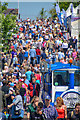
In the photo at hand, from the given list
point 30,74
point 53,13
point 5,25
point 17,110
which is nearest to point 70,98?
point 17,110

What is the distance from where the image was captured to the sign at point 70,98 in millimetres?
11625

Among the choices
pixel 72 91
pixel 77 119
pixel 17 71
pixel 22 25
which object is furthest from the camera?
pixel 22 25

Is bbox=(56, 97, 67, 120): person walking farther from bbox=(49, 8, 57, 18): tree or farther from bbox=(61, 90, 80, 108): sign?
bbox=(49, 8, 57, 18): tree

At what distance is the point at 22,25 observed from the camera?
108 ft

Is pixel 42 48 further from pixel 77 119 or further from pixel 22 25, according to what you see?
pixel 77 119

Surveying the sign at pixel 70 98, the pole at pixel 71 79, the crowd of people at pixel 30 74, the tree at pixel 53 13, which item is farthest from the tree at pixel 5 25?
the tree at pixel 53 13

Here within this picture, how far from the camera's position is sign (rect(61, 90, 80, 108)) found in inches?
458

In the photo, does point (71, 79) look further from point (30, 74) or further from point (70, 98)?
point (30, 74)

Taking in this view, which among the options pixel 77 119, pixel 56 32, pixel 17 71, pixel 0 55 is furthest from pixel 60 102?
pixel 56 32

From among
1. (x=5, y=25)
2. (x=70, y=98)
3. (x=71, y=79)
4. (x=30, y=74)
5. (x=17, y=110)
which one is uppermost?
(x=5, y=25)

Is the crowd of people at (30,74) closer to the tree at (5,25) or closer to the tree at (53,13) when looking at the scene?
the tree at (5,25)

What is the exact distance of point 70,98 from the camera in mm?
11672

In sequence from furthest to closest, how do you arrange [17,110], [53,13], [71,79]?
[53,13] → [71,79] → [17,110]

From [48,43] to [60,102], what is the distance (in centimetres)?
1338
